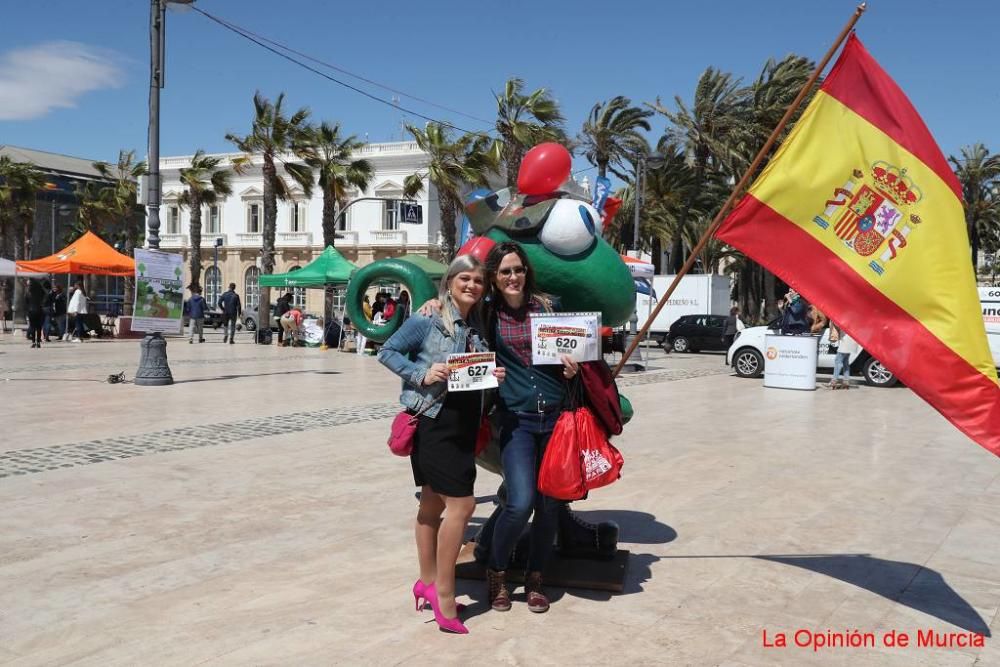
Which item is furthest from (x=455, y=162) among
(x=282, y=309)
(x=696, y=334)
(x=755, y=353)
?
(x=755, y=353)

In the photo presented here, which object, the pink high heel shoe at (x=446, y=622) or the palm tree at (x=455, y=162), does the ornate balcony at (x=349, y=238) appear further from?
the pink high heel shoe at (x=446, y=622)

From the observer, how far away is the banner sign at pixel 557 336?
3768 mm

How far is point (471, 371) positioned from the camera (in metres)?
3.57

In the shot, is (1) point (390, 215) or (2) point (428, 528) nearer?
(2) point (428, 528)

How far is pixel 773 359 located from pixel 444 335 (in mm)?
12319

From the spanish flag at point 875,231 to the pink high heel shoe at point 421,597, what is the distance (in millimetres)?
2163

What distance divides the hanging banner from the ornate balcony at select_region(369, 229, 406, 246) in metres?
33.6

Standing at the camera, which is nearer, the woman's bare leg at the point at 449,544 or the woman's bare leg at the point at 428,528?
the woman's bare leg at the point at 449,544

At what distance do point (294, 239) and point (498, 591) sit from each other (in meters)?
48.0

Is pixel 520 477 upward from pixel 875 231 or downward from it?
downward

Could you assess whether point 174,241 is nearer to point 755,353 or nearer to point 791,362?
point 755,353

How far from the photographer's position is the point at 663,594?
167 inches

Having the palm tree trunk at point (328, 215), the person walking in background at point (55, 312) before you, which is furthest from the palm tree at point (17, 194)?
the palm tree trunk at point (328, 215)

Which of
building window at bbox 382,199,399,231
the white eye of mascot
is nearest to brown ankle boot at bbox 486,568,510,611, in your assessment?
the white eye of mascot
